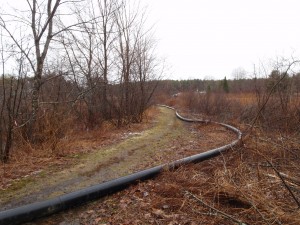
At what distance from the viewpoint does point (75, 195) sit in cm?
348

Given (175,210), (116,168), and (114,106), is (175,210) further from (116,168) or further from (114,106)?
(114,106)

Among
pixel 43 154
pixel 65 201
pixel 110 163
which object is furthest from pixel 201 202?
pixel 43 154

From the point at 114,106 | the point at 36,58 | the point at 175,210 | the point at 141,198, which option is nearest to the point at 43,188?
the point at 141,198

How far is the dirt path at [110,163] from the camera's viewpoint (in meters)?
4.03

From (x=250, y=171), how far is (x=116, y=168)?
291cm

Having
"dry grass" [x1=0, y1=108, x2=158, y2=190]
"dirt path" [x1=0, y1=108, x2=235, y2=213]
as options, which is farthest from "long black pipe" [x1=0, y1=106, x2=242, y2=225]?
"dry grass" [x1=0, y1=108, x2=158, y2=190]

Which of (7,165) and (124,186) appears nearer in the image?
(124,186)

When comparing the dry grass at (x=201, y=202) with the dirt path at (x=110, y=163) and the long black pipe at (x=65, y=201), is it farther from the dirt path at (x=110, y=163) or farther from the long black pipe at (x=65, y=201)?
the dirt path at (x=110, y=163)

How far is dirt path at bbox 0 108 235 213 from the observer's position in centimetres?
403

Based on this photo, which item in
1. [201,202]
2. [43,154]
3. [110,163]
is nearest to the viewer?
[201,202]

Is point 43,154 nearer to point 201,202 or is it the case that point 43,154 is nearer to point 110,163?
point 110,163

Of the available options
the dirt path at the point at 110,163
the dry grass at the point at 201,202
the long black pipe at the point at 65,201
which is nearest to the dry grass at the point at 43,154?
the dirt path at the point at 110,163

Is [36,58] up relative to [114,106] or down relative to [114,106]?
up

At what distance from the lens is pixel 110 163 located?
5758mm
